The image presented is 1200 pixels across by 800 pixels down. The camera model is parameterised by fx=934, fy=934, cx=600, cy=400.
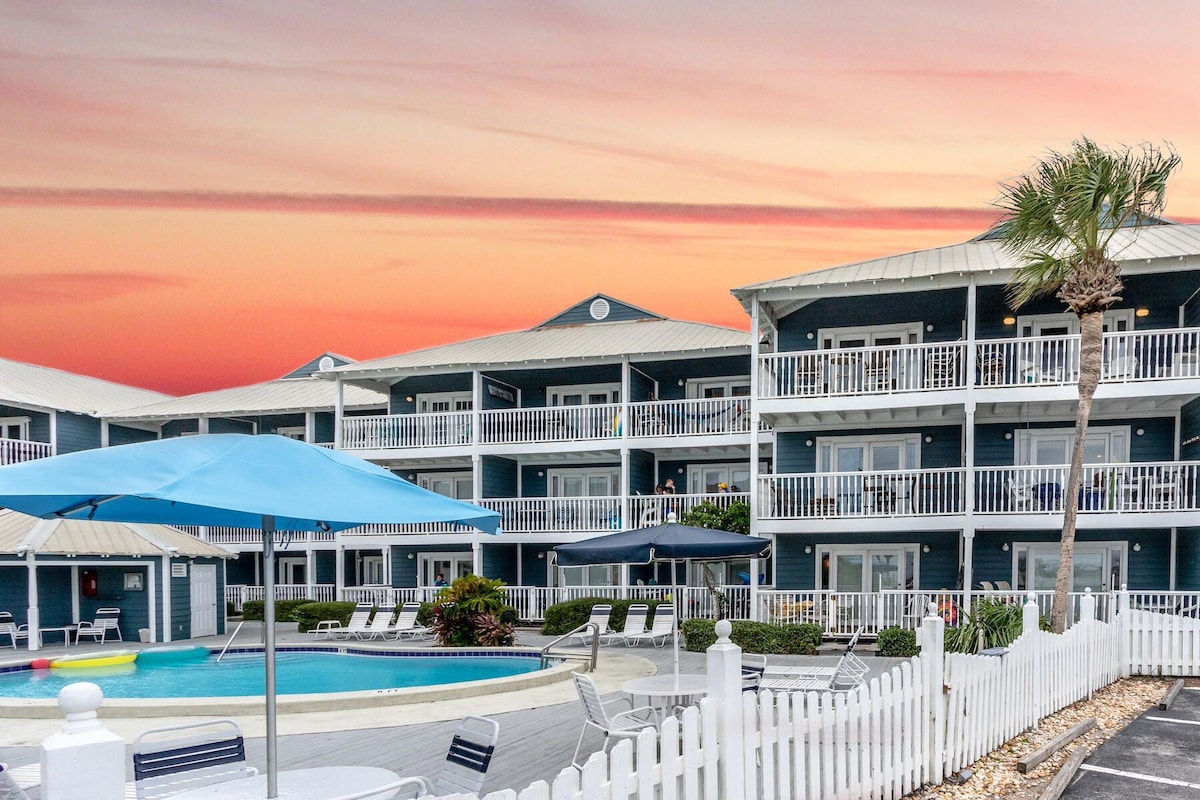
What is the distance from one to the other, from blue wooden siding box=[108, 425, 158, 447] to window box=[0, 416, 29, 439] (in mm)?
A: 2395

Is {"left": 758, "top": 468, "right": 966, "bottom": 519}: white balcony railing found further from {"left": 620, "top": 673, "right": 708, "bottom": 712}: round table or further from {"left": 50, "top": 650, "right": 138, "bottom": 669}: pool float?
{"left": 50, "top": 650, "right": 138, "bottom": 669}: pool float

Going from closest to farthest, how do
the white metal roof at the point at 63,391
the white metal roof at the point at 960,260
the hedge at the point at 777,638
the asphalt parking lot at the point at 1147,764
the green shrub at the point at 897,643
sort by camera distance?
the asphalt parking lot at the point at 1147,764
the green shrub at the point at 897,643
the hedge at the point at 777,638
the white metal roof at the point at 960,260
the white metal roof at the point at 63,391

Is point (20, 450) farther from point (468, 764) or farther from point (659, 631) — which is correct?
point (468, 764)

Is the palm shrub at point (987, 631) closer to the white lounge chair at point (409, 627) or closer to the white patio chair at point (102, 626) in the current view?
the white lounge chair at point (409, 627)

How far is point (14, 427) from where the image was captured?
2873 cm

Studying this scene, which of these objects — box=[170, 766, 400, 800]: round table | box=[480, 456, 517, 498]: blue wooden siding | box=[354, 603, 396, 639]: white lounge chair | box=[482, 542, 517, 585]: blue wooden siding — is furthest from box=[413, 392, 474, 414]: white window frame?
box=[170, 766, 400, 800]: round table

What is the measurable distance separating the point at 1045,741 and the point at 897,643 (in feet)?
23.8

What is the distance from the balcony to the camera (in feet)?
60.2

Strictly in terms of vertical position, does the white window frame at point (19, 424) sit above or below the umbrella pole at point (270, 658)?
above

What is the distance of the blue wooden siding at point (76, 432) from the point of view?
1118 inches

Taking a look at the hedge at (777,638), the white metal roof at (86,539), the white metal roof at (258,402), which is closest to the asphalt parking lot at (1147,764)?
the hedge at (777,638)

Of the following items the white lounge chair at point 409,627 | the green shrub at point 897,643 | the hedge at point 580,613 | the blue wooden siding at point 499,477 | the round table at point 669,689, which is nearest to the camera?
the round table at point 669,689

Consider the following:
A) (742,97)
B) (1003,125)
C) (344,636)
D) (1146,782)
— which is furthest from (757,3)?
(344,636)

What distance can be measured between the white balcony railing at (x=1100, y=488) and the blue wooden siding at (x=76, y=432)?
25474mm
